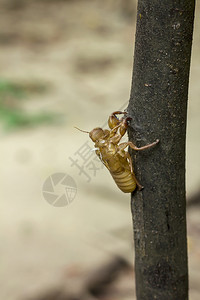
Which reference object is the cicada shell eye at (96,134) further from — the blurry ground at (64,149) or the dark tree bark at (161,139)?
the dark tree bark at (161,139)

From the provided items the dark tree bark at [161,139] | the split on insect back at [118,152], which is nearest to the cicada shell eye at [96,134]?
the split on insect back at [118,152]

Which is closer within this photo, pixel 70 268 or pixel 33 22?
pixel 70 268

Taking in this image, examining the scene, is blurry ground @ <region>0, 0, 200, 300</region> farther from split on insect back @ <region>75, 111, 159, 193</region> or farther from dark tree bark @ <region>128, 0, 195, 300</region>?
dark tree bark @ <region>128, 0, 195, 300</region>

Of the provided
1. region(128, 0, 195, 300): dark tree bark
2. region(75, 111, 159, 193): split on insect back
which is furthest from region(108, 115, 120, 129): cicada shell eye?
region(128, 0, 195, 300): dark tree bark

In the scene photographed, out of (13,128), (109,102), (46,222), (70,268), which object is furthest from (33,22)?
(70,268)

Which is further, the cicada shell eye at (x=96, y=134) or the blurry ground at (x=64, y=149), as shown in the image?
the blurry ground at (x=64, y=149)

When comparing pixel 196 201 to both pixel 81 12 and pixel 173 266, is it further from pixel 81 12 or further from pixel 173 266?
pixel 81 12

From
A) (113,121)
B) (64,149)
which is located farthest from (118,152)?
(64,149)
